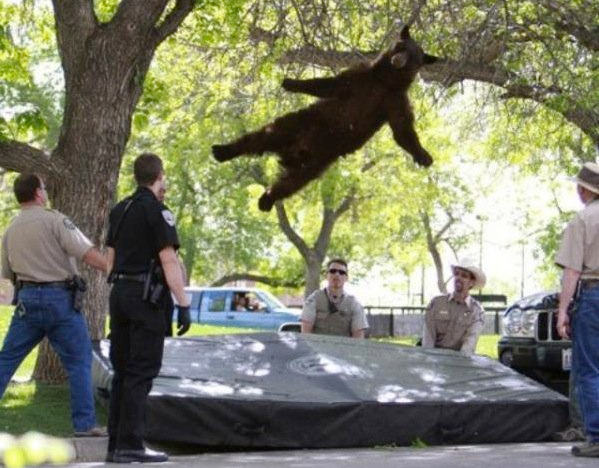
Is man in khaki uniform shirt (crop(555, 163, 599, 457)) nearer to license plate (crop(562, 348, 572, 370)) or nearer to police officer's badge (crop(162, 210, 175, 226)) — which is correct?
police officer's badge (crop(162, 210, 175, 226))

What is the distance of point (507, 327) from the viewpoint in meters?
9.77

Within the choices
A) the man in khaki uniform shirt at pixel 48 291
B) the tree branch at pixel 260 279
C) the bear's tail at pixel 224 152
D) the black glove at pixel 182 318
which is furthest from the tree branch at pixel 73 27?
the tree branch at pixel 260 279

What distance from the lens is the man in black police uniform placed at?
5816mm

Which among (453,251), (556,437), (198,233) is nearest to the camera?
(556,437)

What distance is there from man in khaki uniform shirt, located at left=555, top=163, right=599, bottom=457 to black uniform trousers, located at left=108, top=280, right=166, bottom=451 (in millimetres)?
2321

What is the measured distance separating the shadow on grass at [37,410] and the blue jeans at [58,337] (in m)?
0.71

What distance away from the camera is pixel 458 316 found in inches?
373

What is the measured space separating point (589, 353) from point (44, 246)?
3227 millimetres

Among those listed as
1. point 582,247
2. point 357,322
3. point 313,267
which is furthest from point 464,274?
point 313,267

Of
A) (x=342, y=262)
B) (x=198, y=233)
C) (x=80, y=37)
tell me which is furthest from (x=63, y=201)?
(x=198, y=233)

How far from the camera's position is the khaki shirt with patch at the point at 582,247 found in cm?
639

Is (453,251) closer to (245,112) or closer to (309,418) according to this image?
(245,112)

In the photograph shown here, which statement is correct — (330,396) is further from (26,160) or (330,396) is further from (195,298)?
(195,298)

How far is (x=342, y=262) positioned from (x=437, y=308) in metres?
0.91
